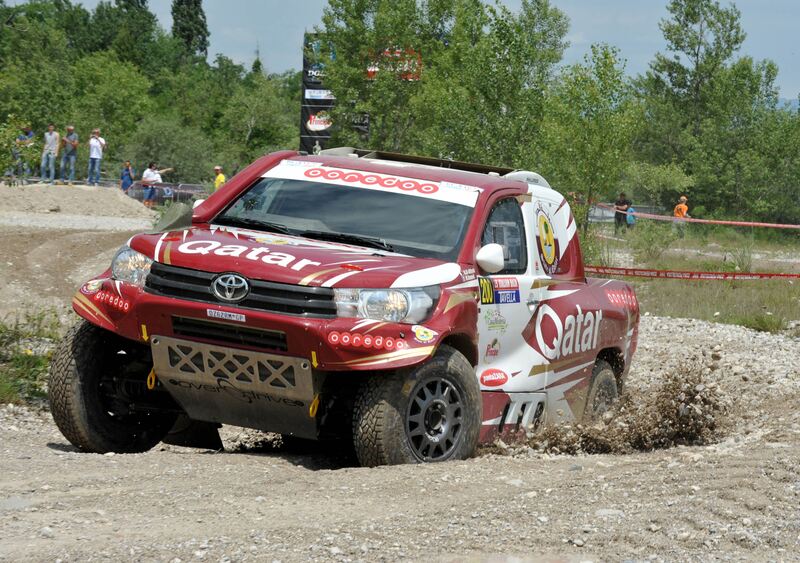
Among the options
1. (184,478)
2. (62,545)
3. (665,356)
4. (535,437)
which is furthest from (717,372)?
(62,545)

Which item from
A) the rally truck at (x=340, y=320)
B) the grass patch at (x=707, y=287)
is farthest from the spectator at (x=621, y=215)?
the rally truck at (x=340, y=320)

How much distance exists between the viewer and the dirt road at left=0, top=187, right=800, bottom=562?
4938mm

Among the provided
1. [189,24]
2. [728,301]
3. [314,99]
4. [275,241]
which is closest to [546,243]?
[275,241]

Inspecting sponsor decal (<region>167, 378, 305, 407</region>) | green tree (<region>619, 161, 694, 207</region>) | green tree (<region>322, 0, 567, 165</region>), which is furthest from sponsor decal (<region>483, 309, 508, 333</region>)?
green tree (<region>619, 161, 694, 207</region>)

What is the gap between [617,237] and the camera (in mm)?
26234

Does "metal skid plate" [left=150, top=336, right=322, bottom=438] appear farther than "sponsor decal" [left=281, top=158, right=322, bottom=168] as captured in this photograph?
No

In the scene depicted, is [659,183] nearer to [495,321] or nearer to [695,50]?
[695,50]

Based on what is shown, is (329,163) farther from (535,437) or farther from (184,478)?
(184,478)

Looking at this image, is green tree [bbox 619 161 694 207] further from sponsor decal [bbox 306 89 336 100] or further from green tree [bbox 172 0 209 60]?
green tree [bbox 172 0 209 60]

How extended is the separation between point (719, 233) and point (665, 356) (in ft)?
75.2

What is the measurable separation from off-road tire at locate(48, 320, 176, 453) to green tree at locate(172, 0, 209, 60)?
526 feet

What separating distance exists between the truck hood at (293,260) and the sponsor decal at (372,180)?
782 millimetres

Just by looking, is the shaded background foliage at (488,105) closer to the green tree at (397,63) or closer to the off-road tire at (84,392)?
the green tree at (397,63)

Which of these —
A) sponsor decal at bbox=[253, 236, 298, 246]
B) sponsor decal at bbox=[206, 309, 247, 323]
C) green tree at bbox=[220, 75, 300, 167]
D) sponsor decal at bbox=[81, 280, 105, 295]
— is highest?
green tree at bbox=[220, 75, 300, 167]
